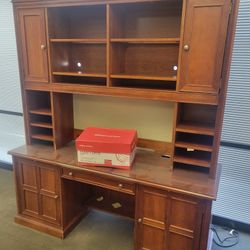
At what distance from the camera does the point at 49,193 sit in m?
2.21

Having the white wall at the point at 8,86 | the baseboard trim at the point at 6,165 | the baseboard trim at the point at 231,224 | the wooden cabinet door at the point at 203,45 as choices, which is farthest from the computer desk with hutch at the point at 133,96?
the baseboard trim at the point at 6,165

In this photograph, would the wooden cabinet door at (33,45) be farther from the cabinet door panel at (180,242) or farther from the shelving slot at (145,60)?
the cabinet door panel at (180,242)

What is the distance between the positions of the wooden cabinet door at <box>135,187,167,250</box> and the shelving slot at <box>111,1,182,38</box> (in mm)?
1286

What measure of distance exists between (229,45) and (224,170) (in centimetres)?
127

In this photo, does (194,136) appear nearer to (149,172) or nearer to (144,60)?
(149,172)

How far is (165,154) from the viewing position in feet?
7.29

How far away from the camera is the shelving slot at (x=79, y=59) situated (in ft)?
7.24

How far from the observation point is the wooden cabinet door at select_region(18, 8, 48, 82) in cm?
204

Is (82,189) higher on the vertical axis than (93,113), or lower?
lower

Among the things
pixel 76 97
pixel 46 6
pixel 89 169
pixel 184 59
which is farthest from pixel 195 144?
pixel 46 6

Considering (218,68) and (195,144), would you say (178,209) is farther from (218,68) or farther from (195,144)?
(218,68)

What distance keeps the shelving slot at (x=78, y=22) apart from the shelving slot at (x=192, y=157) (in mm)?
1249

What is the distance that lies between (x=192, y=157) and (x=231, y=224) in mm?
1037

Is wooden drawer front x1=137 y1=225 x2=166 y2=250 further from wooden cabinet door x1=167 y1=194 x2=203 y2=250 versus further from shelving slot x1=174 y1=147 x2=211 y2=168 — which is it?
shelving slot x1=174 y1=147 x2=211 y2=168
